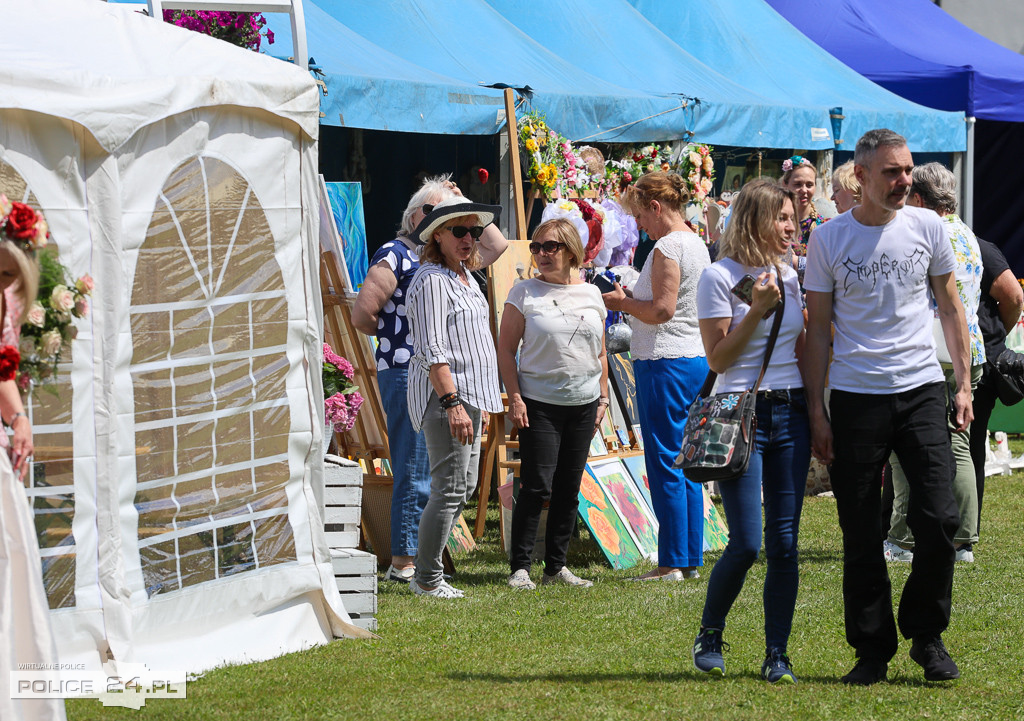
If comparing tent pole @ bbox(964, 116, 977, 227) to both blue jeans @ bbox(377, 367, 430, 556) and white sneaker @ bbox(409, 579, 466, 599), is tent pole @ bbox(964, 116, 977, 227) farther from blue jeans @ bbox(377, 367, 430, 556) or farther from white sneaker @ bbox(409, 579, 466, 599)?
white sneaker @ bbox(409, 579, 466, 599)

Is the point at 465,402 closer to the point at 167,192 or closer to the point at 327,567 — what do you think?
the point at 327,567

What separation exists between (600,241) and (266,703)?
15.4ft

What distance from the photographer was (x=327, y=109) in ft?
25.7

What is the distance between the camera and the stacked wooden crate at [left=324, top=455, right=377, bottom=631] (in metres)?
5.45

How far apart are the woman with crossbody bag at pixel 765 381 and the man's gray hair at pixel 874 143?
27cm

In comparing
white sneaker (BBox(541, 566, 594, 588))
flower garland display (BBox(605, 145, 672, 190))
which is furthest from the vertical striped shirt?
flower garland display (BBox(605, 145, 672, 190))

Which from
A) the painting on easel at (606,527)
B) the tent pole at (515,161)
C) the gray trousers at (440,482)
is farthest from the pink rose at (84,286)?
the tent pole at (515,161)

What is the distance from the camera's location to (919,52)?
14641mm

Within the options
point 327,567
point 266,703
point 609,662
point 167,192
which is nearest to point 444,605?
point 327,567

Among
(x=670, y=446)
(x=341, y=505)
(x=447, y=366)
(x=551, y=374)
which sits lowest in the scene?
(x=341, y=505)

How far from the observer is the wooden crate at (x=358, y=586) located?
544cm

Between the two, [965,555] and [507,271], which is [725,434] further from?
[507,271]

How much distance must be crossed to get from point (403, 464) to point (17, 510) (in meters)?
3.06

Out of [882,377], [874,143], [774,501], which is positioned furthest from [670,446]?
[874,143]
